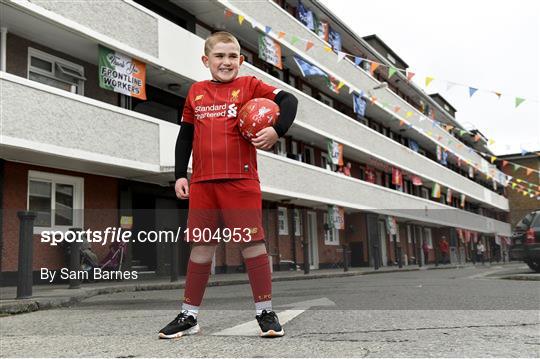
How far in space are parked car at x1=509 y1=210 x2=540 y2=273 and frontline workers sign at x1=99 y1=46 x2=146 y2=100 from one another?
1035 centimetres

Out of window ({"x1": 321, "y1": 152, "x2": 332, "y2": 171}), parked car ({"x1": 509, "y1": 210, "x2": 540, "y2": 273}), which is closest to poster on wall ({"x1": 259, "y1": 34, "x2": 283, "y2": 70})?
window ({"x1": 321, "y1": 152, "x2": 332, "y2": 171})

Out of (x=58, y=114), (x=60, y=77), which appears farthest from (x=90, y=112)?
(x=60, y=77)

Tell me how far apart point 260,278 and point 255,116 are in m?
1.03

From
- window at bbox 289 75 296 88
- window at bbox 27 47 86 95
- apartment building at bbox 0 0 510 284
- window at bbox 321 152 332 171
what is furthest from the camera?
window at bbox 321 152 332 171

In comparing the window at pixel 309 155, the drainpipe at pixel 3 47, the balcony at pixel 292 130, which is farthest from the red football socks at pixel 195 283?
the window at pixel 309 155

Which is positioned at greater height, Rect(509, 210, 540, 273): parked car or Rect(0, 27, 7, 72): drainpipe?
Rect(0, 27, 7, 72): drainpipe

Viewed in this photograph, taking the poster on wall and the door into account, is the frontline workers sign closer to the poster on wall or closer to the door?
the poster on wall

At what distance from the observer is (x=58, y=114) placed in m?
11.6

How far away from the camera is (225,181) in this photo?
3.33 m

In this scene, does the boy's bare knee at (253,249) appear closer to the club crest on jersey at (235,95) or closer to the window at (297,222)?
the club crest on jersey at (235,95)

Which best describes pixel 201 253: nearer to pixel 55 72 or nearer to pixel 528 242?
pixel 55 72

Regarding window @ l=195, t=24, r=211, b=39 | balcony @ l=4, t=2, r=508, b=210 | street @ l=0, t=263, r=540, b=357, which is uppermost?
window @ l=195, t=24, r=211, b=39

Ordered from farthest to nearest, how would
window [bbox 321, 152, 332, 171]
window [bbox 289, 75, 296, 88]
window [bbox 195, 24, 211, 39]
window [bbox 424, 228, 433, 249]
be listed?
window [bbox 424, 228, 433, 249]
window [bbox 321, 152, 332, 171]
window [bbox 289, 75, 296, 88]
window [bbox 195, 24, 211, 39]

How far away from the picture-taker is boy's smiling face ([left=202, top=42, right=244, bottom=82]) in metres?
3.49
